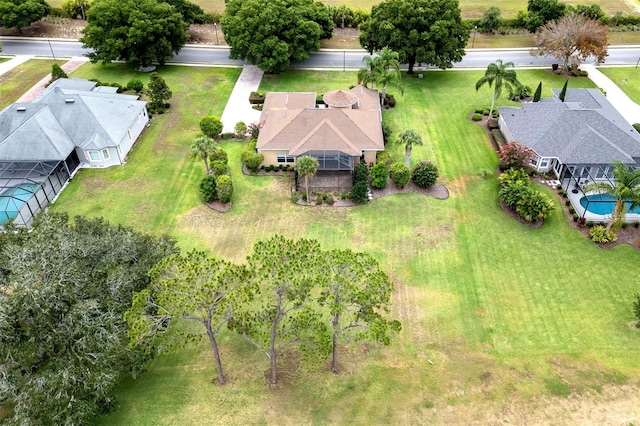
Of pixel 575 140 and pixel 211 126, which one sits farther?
pixel 211 126

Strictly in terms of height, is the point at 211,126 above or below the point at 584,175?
above

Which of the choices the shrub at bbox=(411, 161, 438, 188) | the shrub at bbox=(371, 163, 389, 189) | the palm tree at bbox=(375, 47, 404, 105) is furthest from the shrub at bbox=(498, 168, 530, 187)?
the palm tree at bbox=(375, 47, 404, 105)

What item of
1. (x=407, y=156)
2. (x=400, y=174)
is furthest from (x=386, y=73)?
(x=400, y=174)

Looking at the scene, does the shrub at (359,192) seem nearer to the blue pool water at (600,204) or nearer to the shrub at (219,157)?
the shrub at (219,157)

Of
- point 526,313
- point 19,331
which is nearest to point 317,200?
point 526,313

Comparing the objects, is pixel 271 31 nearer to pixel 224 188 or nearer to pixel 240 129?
pixel 240 129

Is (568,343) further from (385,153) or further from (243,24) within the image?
(243,24)
